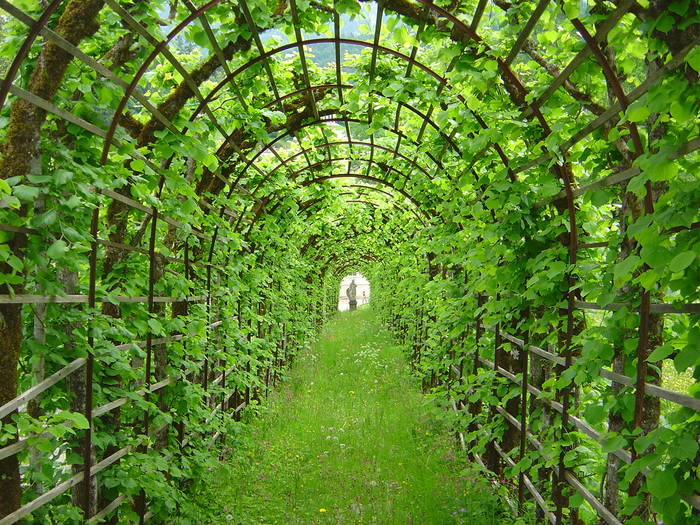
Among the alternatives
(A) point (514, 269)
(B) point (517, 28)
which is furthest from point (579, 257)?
(B) point (517, 28)

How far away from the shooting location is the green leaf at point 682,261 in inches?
60.1

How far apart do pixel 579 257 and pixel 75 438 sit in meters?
3.11

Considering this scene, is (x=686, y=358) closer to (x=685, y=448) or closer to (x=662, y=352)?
(x=662, y=352)

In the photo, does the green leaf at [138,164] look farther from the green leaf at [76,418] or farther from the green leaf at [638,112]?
the green leaf at [638,112]

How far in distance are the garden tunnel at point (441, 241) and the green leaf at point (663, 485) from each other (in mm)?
11

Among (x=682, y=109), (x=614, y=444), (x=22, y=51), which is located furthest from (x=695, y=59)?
(x=22, y=51)

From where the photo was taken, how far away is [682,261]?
1.54 m

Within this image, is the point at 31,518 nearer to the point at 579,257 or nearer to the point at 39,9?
the point at 39,9

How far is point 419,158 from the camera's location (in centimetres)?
691

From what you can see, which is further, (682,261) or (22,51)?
(22,51)

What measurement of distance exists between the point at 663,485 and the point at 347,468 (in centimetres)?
508

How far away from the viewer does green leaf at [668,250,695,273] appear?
153 cm

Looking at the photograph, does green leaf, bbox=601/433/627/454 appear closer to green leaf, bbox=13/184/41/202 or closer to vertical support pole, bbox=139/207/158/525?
green leaf, bbox=13/184/41/202

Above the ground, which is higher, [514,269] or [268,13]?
[268,13]
